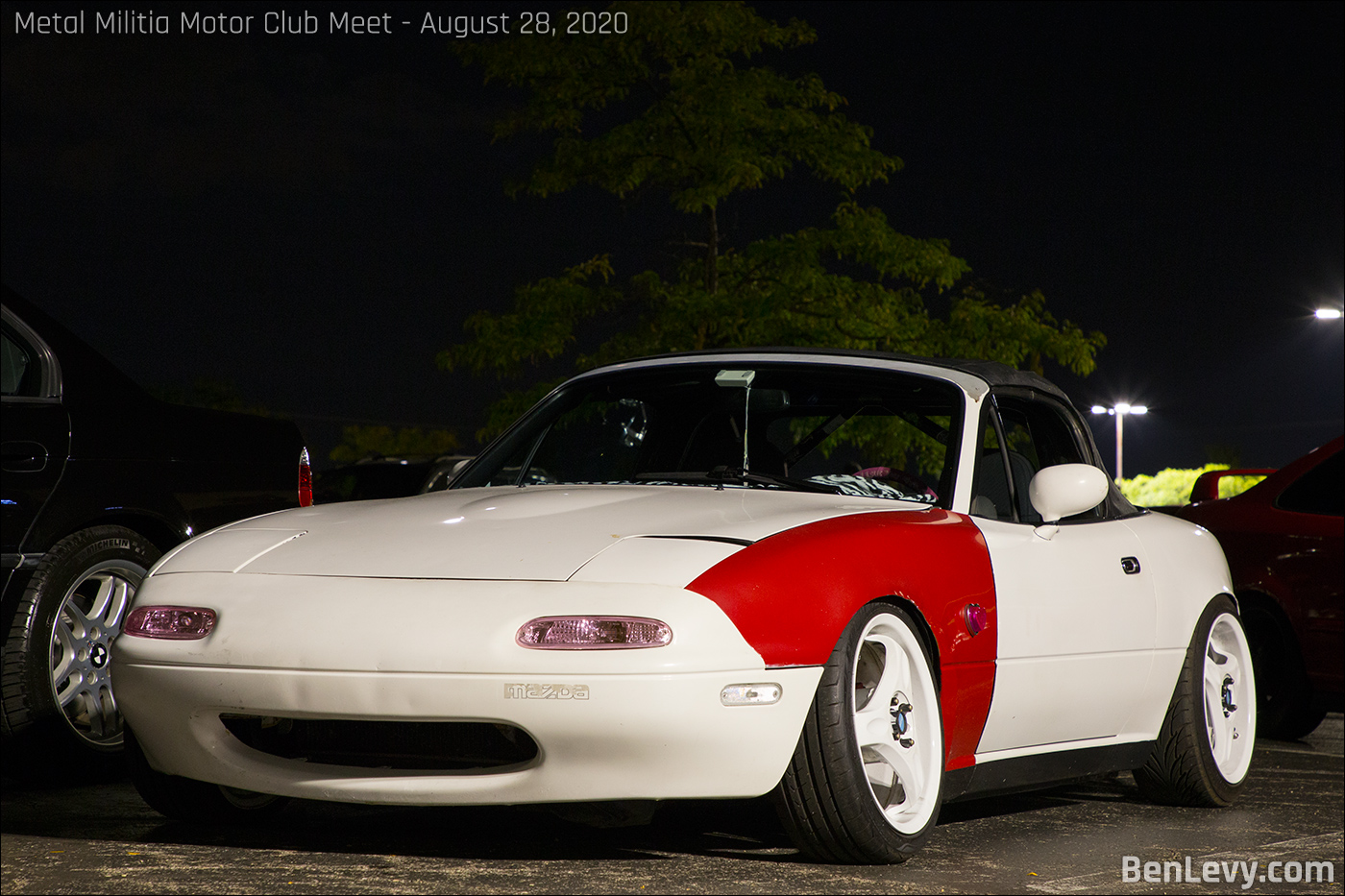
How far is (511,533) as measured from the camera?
459 centimetres

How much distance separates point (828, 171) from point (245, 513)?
605 inches

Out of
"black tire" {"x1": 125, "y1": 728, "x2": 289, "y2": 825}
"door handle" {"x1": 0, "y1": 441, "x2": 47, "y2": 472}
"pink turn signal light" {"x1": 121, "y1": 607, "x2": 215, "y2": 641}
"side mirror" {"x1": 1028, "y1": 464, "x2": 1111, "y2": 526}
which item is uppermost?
"door handle" {"x1": 0, "y1": 441, "x2": 47, "y2": 472}

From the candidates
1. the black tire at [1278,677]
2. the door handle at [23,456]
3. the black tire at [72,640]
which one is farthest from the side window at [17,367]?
the black tire at [1278,677]

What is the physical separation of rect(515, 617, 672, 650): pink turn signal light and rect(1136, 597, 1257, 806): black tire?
2847mm

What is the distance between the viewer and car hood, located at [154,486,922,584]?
4.36 m

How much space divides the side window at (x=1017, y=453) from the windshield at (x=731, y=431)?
174mm

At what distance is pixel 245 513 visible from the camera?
283 inches

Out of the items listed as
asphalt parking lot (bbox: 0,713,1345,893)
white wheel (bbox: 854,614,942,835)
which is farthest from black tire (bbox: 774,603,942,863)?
asphalt parking lot (bbox: 0,713,1345,893)

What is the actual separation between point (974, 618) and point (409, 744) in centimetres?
171

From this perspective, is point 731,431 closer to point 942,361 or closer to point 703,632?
point 942,361

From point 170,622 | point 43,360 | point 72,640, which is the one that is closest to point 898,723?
point 170,622

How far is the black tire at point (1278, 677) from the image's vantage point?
857cm

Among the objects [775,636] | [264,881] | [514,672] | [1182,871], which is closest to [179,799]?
[264,881]

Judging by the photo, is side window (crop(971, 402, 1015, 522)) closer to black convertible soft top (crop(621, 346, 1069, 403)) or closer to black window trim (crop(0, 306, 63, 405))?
black convertible soft top (crop(621, 346, 1069, 403))
